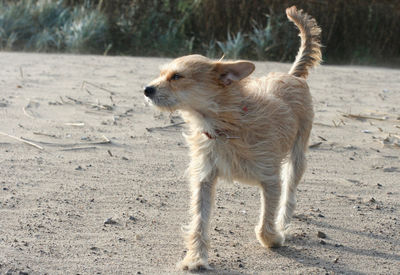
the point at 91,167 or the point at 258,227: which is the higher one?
the point at 258,227

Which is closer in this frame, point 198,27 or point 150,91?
point 150,91

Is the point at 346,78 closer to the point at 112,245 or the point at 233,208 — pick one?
the point at 233,208

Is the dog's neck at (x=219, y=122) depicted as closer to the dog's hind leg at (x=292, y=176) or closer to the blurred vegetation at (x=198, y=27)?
the dog's hind leg at (x=292, y=176)

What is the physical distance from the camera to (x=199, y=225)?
4.57 m

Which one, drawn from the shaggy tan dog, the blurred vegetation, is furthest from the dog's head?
the blurred vegetation

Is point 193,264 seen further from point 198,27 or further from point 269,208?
point 198,27

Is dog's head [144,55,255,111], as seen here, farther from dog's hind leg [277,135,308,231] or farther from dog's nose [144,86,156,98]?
dog's hind leg [277,135,308,231]

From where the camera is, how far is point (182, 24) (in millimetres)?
14812

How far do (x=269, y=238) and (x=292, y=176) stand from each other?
0.90 meters

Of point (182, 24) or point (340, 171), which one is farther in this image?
point (182, 24)

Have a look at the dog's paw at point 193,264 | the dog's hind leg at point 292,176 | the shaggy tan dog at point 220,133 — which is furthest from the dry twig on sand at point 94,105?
the dog's paw at point 193,264

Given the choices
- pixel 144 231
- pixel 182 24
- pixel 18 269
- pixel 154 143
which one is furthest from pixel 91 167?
pixel 182 24

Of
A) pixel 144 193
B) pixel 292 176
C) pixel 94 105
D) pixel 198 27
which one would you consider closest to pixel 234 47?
pixel 198 27

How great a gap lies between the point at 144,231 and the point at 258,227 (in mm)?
925
